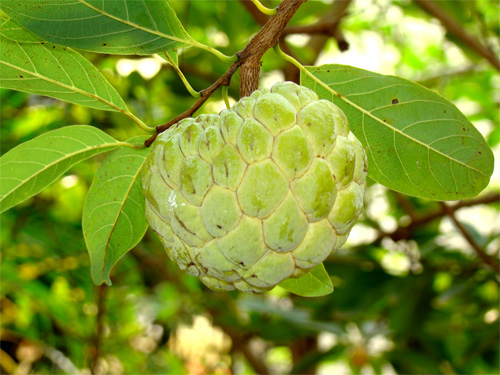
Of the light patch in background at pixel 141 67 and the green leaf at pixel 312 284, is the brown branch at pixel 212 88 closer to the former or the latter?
the green leaf at pixel 312 284

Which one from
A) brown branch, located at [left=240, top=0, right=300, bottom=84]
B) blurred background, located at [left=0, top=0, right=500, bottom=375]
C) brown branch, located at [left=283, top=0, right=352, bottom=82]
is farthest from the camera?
blurred background, located at [left=0, top=0, right=500, bottom=375]

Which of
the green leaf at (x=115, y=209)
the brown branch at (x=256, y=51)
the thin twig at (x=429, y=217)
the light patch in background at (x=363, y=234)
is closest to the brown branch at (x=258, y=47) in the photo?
the brown branch at (x=256, y=51)

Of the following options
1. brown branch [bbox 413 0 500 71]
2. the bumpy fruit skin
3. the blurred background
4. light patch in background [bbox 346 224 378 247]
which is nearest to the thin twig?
the blurred background

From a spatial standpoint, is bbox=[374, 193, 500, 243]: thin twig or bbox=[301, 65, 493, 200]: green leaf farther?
bbox=[374, 193, 500, 243]: thin twig

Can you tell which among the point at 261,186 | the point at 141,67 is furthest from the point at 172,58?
the point at 141,67

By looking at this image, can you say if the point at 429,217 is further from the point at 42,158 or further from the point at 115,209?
the point at 42,158

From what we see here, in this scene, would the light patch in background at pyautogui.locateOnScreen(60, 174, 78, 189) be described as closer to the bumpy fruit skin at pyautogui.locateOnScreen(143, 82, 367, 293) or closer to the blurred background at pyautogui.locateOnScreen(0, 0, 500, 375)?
the blurred background at pyautogui.locateOnScreen(0, 0, 500, 375)
